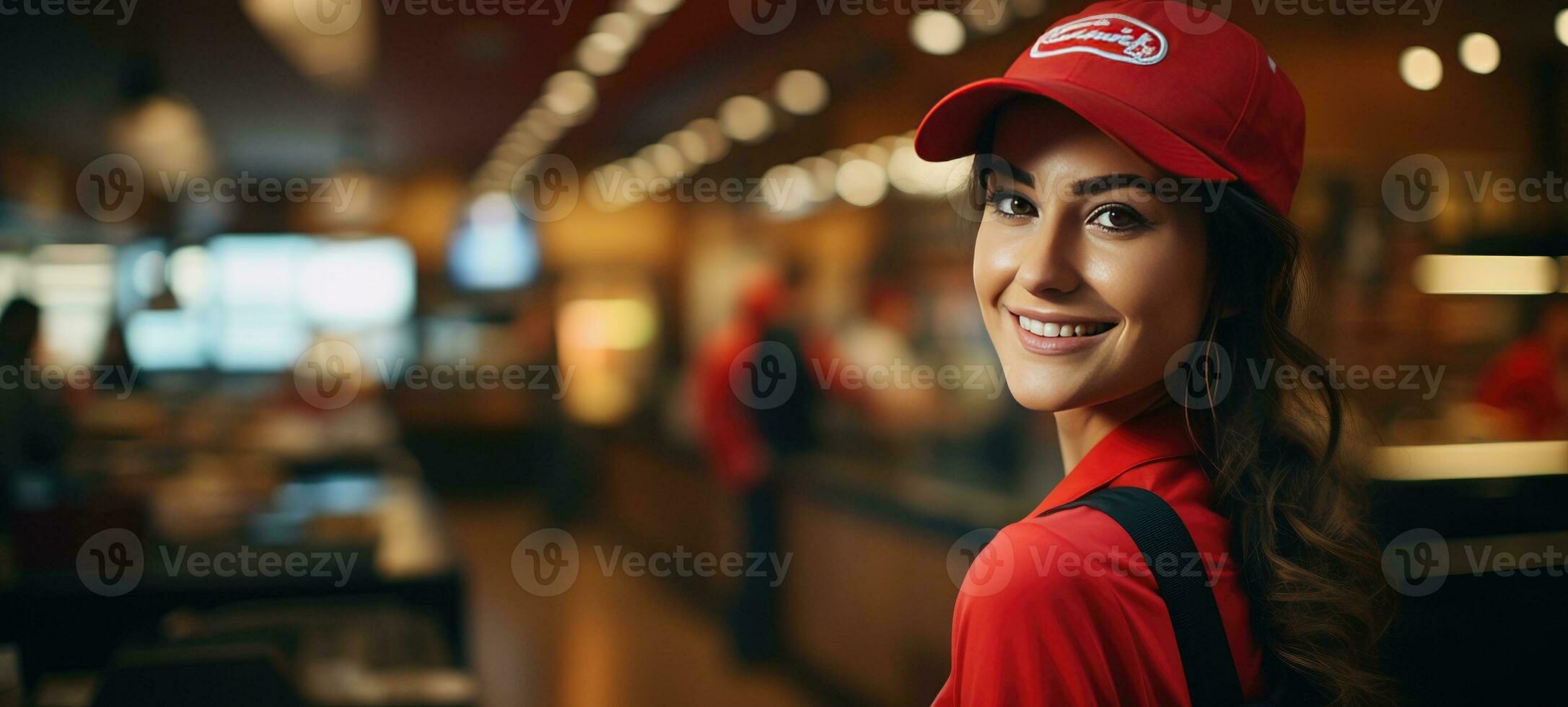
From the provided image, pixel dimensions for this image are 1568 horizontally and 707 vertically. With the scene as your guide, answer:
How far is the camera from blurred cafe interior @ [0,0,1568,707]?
1.39 meters

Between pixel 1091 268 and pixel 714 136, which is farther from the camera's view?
pixel 714 136

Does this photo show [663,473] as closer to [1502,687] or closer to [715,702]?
[715,702]

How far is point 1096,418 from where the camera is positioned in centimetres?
92

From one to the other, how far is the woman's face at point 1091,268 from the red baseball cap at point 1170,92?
3 centimetres

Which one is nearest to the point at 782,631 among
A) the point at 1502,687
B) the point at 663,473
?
the point at 663,473

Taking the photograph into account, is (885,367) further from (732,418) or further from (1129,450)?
(1129,450)

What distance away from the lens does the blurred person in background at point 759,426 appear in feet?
16.0

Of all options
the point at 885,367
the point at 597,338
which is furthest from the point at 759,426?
the point at 597,338

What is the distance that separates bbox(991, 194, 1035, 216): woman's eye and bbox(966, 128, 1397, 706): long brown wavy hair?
0.03 meters

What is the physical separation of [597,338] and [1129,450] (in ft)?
34.9

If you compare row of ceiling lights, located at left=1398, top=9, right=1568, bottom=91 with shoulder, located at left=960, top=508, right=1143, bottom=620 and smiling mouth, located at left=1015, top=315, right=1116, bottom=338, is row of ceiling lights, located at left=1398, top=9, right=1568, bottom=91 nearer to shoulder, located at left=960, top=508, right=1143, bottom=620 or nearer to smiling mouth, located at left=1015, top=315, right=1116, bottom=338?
smiling mouth, located at left=1015, top=315, right=1116, bottom=338

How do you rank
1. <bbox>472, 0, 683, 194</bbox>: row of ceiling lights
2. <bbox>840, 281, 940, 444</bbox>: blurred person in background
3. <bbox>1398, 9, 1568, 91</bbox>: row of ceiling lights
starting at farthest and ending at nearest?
1. <bbox>472, 0, 683, 194</bbox>: row of ceiling lights
2. <bbox>840, 281, 940, 444</bbox>: blurred person in background
3. <bbox>1398, 9, 1568, 91</bbox>: row of ceiling lights

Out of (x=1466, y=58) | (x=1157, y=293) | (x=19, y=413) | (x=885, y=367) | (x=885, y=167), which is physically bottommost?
(x=885, y=367)

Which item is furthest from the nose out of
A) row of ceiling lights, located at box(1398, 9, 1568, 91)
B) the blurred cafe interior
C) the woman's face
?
row of ceiling lights, located at box(1398, 9, 1568, 91)
